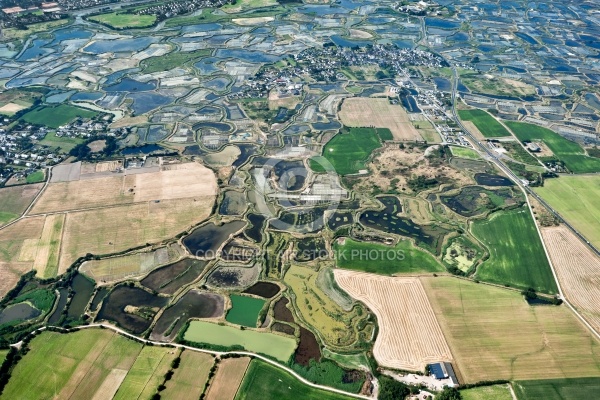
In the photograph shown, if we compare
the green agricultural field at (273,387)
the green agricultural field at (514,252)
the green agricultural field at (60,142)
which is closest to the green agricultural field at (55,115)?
the green agricultural field at (60,142)

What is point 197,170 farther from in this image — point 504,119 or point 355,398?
point 504,119

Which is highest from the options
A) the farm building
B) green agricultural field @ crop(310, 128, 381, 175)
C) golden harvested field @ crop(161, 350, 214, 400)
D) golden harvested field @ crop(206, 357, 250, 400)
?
green agricultural field @ crop(310, 128, 381, 175)

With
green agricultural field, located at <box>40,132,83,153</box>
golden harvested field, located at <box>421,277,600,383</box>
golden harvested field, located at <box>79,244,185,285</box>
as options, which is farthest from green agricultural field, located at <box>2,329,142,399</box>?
green agricultural field, located at <box>40,132,83,153</box>

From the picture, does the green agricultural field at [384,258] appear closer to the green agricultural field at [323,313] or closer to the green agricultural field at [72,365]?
the green agricultural field at [323,313]

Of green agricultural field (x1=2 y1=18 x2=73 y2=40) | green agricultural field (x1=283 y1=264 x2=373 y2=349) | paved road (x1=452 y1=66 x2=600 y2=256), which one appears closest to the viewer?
green agricultural field (x1=283 y1=264 x2=373 y2=349)

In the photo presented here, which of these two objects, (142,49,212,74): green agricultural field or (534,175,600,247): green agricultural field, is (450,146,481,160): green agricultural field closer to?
(534,175,600,247): green agricultural field

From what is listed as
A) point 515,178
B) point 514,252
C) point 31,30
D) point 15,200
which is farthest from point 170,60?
point 514,252

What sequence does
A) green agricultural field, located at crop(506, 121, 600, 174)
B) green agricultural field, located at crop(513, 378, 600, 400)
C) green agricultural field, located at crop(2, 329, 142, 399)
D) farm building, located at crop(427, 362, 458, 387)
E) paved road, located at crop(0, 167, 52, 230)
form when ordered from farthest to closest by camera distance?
green agricultural field, located at crop(506, 121, 600, 174) → paved road, located at crop(0, 167, 52, 230) → farm building, located at crop(427, 362, 458, 387) → green agricultural field, located at crop(2, 329, 142, 399) → green agricultural field, located at crop(513, 378, 600, 400)
